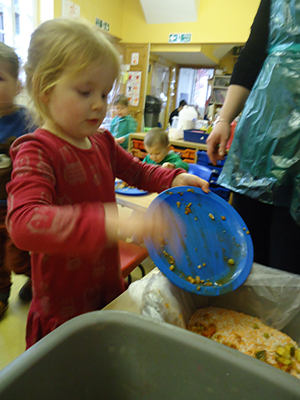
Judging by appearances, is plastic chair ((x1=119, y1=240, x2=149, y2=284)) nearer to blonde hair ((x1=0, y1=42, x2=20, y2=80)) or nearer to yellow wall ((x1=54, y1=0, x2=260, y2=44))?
blonde hair ((x1=0, y1=42, x2=20, y2=80))

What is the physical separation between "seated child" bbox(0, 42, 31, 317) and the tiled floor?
29 cm

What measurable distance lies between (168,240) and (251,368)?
37 centimetres

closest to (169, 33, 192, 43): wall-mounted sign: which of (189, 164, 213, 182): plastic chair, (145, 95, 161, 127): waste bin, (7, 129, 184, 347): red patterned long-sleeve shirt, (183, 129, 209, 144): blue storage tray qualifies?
(145, 95, 161, 127): waste bin

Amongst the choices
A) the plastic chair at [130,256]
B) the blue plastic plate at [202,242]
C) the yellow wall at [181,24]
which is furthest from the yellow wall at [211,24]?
the blue plastic plate at [202,242]

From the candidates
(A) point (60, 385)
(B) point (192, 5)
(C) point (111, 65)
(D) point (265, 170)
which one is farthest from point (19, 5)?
(A) point (60, 385)

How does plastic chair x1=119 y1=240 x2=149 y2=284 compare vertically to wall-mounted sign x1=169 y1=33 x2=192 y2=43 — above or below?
below

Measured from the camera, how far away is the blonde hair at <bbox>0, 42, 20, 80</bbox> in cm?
109

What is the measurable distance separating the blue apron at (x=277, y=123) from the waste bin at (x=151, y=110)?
4013 mm

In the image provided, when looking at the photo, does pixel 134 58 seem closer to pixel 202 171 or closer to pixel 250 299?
pixel 202 171

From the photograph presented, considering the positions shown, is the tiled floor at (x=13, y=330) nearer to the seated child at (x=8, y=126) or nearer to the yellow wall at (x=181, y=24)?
the seated child at (x=8, y=126)

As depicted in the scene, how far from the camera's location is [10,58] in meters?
1.11

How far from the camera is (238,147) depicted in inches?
32.1

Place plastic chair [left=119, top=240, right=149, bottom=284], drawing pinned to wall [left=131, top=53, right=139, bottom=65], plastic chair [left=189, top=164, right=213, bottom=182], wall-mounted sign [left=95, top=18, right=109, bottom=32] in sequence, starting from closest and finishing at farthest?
plastic chair [left=119, top=240, right=149, bottom=284] < plastic chair [left=189, top=164, right=213, bottom=182] < wall-mounted sign [left=95, top=18, right=109, bottom=32] < drawing pinned to wall [left=131, top=53, right=139, bottom=65]

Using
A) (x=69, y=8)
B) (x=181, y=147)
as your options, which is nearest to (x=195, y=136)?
(x=181, y=147)
